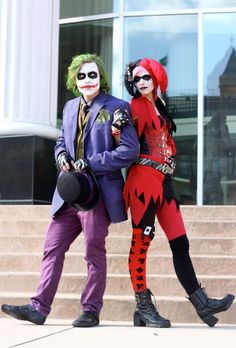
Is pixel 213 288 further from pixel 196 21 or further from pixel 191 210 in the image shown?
pixel 196 21

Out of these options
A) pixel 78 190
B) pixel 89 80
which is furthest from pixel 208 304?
pixel 89 80

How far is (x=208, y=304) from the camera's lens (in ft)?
13.2

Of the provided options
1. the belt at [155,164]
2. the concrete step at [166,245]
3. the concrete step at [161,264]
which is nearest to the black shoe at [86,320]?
the belt at [155,164]

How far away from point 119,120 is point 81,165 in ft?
1.19

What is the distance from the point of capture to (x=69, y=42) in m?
10.6

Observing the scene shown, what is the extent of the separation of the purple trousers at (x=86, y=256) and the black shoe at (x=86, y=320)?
33 millimetres

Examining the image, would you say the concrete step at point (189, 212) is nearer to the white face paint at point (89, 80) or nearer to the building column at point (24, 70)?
the building column at point (24, 70)

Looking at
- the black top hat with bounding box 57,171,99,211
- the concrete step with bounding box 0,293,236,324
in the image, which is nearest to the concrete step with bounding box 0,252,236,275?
the concrete step with bounding box 0,293,236,324

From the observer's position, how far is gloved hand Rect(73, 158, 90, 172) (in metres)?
4.04

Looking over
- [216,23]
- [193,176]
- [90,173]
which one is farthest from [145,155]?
[216,23]

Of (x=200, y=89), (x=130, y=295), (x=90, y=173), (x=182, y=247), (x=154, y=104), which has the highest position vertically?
(x=200, y=89)

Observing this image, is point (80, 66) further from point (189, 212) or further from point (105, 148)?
point (189, 212)

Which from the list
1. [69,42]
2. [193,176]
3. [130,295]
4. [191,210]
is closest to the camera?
[130,295]

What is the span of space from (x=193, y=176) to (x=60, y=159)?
574 cm
